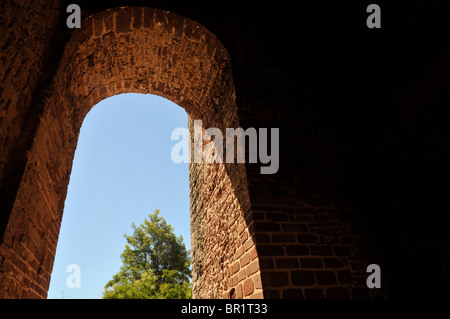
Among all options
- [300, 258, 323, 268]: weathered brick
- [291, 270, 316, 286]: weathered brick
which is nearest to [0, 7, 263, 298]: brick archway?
[291, 270, 316, 286]: weathered brick

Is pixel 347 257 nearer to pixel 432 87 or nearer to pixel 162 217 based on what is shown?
pixel 432 87

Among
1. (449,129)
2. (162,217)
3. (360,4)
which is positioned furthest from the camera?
(162,217)

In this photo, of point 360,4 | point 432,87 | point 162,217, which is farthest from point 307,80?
point 162,217

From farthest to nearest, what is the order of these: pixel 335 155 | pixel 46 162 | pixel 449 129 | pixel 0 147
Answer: pixel 335 155, pixel 46 162, pixel 449 129, pixel 0 147

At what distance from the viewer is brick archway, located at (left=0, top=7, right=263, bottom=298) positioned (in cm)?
265

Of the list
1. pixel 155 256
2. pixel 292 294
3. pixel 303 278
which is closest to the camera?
pixel 292 294

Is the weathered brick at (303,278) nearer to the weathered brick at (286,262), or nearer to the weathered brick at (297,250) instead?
the weathered brick at (286,262)

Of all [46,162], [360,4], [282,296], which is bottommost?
[282,296]

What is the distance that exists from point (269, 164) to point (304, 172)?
0.47 m

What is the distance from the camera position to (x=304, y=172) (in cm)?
321

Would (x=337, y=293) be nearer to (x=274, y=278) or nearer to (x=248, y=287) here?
(x=274, y=278)

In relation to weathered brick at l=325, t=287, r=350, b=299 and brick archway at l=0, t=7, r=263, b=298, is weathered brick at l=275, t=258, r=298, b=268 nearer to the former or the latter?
brick archway at l=0, t=7, r=263, b=298

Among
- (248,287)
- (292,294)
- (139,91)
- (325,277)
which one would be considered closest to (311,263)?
(325,277)

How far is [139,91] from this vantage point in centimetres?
499
